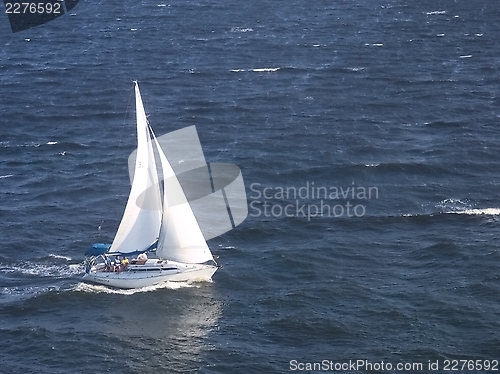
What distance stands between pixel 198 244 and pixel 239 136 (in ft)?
129

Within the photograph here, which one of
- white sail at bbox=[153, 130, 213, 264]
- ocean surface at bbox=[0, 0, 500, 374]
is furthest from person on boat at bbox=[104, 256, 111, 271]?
white sail at bbox=[153, 130, 213, 264]

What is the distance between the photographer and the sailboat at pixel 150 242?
91.2 metres

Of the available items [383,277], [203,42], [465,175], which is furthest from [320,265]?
[203,42]

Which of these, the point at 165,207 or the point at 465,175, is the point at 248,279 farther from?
the point at 465,175

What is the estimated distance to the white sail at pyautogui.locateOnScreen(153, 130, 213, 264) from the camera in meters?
91.8

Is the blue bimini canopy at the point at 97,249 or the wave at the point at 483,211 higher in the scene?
the blue bimini canopy at the point at 97,249

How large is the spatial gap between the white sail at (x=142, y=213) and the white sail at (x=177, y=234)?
3.32 feet

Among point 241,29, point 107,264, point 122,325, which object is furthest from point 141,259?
point 241,29

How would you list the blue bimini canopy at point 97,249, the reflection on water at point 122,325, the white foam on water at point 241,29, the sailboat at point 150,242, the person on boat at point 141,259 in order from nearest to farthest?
the reflection on water at point 122,325 → the sailboat at point 150,242 → the person on boat at point 141,259 → the blue bimini canopy at point 97,249 → the white foam on water at point 241,29

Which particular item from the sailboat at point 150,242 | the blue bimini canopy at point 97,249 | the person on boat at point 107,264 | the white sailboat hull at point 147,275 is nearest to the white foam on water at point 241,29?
the sailboat at point 150,242

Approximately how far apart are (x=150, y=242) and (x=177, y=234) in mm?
3000

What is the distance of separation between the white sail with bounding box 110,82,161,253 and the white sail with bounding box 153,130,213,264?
39.8 inches

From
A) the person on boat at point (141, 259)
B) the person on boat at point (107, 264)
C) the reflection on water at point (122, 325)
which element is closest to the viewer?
the reflection on water at point (122, 325)

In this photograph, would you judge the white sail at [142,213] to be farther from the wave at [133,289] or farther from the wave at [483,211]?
the wave at [483,211]
